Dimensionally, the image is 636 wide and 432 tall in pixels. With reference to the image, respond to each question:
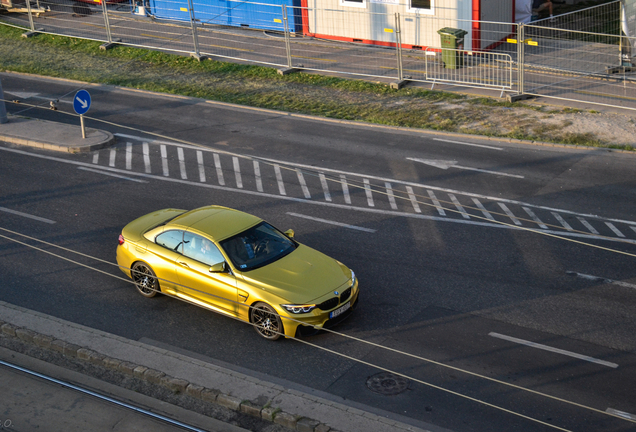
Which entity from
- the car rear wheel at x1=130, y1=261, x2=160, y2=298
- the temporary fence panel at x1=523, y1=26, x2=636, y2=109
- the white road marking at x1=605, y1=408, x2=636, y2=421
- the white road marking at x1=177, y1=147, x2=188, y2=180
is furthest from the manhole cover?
the temporary fence panel at x1=523, y1=26, x2=636, y2=109

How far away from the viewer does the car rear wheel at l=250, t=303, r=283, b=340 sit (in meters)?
10.1

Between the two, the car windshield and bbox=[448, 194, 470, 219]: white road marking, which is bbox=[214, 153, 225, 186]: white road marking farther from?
bbox=[448, 194, 470, 219]: white road marking

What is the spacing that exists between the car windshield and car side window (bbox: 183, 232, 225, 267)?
0.57 feet

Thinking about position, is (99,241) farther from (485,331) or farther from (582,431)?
(582,431)

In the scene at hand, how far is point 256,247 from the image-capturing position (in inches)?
431

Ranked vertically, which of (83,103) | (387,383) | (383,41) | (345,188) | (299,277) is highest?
(383,41)

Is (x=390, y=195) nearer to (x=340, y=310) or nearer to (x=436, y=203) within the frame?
(x=436, y=203)

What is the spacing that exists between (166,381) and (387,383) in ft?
9.76

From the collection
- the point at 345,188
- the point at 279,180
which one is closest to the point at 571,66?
→ the point at 345,188

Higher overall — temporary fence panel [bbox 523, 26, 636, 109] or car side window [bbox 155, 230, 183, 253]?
temporary fence panel [bbox 523, 26, 636, 109]

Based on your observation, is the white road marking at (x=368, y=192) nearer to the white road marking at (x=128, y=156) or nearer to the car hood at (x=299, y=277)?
the car hood at (x=299, y=277)

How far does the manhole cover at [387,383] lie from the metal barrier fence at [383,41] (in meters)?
13.1

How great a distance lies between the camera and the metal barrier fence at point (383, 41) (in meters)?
21.3

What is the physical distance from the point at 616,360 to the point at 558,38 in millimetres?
14655
